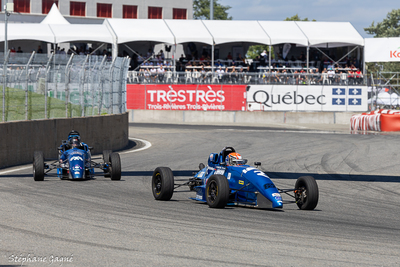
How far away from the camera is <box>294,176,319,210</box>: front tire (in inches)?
377

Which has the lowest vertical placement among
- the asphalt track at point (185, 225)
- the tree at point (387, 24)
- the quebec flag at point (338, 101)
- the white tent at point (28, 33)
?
the asphalt track at point (185, 225)

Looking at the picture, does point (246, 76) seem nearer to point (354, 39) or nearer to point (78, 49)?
point (354, 39)

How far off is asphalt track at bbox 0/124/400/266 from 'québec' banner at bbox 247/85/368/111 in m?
19.6

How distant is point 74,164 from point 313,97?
80.9 ft

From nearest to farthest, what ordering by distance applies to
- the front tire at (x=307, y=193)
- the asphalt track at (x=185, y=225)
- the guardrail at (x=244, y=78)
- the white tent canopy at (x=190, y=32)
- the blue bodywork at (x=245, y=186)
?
the asphalt track at (x=185, y=225) < the blue bodywork at (x=245, y=186) < the front tire at (x=307, y=193) < the guardrail at (x=244, y=78) < the white tent canopy at (x=190, y=32)

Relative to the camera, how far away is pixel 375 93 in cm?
3619

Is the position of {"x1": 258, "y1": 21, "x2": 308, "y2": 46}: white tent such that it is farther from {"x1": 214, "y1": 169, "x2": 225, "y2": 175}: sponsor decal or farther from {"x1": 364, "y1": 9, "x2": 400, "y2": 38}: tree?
{"x1": 364, "y1": 9, "x2": 400, "y2": 38}: tree

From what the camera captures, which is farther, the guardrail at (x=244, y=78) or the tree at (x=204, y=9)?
the tree at (x=204, y=9)

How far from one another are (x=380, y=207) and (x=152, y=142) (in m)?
13.8

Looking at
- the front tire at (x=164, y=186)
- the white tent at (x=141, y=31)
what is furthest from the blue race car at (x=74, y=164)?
the white tent at (x=141, y=31)

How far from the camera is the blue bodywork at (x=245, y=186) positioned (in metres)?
9.42

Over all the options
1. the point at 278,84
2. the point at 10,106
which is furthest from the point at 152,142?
the point at 278,84

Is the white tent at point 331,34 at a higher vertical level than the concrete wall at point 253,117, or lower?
higher

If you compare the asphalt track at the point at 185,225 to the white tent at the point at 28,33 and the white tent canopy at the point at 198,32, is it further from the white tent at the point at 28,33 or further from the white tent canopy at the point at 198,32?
the white tent canopy at the point at 198,32
